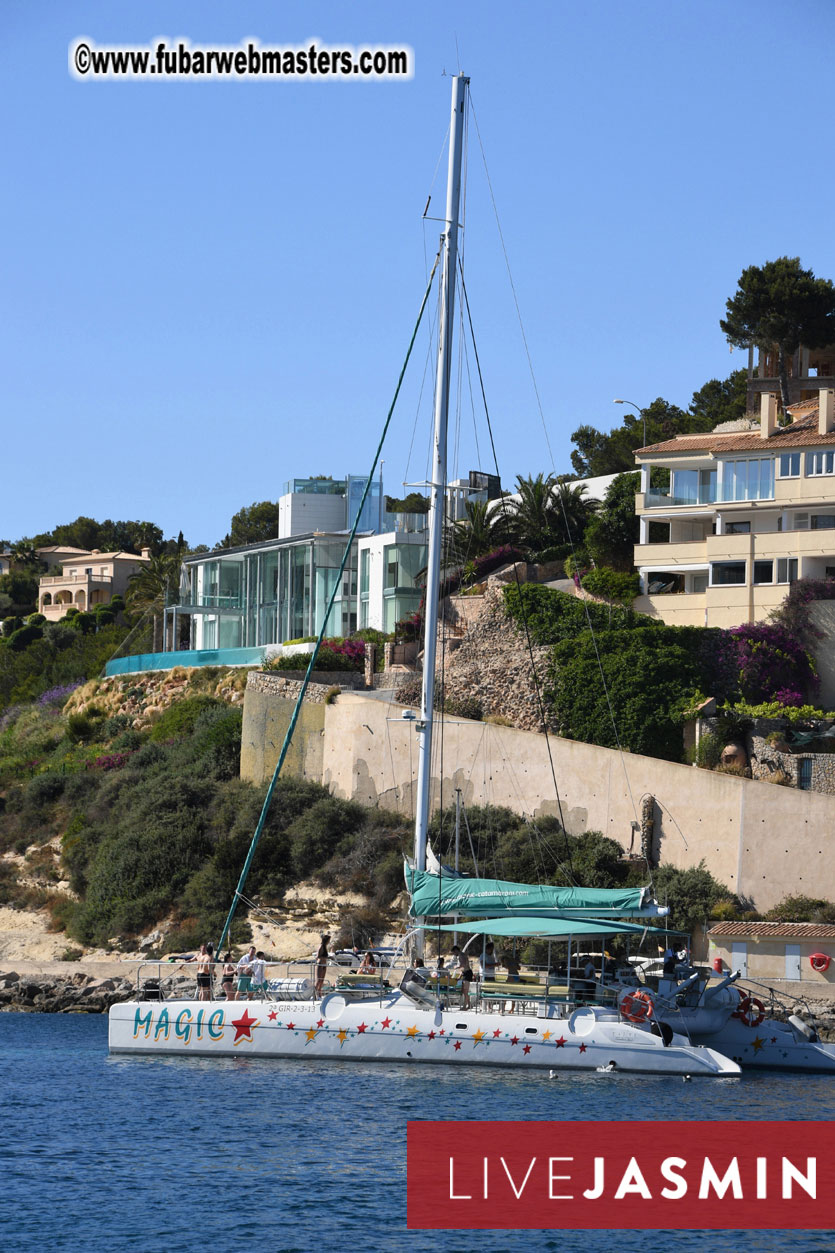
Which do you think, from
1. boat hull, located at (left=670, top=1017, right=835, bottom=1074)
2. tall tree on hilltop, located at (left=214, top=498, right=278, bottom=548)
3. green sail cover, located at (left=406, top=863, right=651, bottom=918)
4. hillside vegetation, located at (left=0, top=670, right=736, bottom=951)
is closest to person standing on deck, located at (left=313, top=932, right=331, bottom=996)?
green sail cover, located at (left=406, top=863, right=651, bottom=918)

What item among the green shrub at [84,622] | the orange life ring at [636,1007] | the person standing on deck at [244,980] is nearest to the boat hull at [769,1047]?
the orange life ring at [636,1007]

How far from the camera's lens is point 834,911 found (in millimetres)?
35500

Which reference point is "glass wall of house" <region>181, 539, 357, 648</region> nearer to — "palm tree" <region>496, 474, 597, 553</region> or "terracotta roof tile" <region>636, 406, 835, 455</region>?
A: "palm tree" <region>496, 474, 597, 553</region>

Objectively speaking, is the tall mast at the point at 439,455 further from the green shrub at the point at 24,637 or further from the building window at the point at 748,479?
the green shrub at the point at 24,637

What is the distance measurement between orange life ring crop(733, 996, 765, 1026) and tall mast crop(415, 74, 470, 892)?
6532 millimetres

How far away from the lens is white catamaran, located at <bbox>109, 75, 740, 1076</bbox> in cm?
2781

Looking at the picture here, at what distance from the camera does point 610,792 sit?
4041cm

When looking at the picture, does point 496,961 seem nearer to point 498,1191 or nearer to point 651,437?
point 498,1191

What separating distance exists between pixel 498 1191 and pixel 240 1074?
8.76 metres

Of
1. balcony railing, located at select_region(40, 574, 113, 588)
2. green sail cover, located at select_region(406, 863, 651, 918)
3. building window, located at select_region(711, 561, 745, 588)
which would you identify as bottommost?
green sail cover, located at select_region(406, 863, 651, 918)

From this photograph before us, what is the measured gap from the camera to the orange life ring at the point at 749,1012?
1167 inches

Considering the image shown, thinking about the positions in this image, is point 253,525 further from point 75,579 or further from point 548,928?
point 548,928

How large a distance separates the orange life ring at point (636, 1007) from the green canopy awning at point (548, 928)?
1.19 metres

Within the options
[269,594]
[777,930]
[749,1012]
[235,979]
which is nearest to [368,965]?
[235,979]
